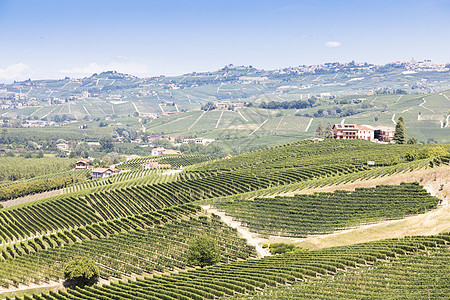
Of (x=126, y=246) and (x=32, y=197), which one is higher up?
(x=126, y=246)

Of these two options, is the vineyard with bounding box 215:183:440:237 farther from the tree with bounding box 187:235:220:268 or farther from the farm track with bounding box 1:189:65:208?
the farm track with bounding box 1:189:65:208

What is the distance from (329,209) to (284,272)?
74.2 ft

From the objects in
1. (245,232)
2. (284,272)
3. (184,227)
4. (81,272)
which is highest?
(284,272)

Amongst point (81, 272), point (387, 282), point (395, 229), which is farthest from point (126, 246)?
point (387, 282)

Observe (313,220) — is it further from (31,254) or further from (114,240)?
(31,254)

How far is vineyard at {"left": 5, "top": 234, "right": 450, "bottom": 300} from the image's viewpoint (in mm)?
38281

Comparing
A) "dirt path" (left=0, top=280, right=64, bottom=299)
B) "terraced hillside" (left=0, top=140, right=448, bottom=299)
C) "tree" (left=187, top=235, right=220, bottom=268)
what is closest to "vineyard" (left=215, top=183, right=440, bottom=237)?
"terraced hillside" (left=0, top=140, right=448, bottom=299)

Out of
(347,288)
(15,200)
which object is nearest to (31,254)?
(347,288)

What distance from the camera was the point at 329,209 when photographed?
61281 mm

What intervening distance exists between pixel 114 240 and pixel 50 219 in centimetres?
2030

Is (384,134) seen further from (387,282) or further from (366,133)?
(387,282)

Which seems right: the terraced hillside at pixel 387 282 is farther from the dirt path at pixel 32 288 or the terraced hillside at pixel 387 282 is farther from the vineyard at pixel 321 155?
the vineyard at pixel 321 155

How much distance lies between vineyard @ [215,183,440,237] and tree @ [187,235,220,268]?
10.4 meters

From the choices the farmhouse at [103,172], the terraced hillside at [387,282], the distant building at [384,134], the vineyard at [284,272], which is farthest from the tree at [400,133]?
the terraced hillside at [387,282]
